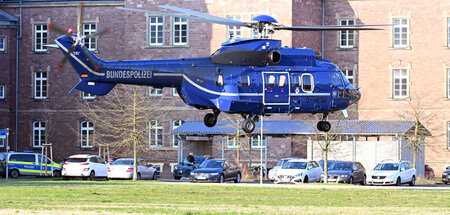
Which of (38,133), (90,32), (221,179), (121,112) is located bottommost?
(221,179)

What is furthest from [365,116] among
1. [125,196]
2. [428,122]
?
[125,196]

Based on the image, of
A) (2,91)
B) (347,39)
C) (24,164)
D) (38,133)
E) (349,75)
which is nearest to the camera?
(24,164)

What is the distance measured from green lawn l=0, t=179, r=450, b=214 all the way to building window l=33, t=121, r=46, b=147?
31660 millimetres

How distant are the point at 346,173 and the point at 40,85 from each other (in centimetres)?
3063

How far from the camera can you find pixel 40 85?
79.8 metres

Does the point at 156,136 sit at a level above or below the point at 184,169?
above

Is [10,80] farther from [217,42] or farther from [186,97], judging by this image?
[186,97]

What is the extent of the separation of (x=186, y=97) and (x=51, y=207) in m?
7.04

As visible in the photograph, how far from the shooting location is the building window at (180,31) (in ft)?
248

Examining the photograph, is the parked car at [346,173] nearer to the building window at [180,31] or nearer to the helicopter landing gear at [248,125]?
the helicopter landing gear at [248,125]

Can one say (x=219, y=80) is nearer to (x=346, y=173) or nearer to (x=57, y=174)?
(x=346, y=173)

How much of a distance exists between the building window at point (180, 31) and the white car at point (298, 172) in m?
21.2

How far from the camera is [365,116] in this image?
76.4 meters

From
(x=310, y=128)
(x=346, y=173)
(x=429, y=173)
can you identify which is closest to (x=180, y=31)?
(x=310, y=128)
